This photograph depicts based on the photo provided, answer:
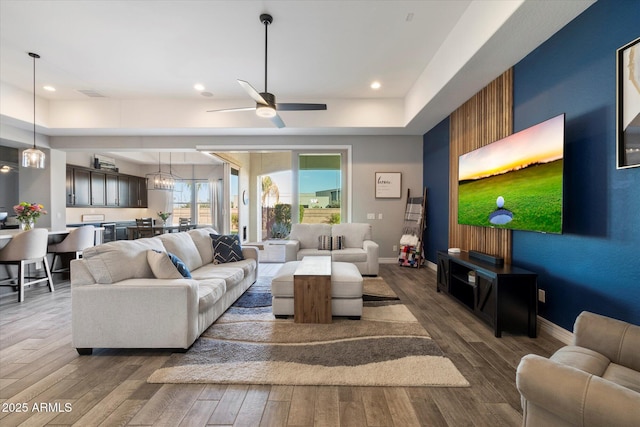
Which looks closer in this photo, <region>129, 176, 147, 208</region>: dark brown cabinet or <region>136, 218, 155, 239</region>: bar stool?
<region>136, 218, 155, 239</region>: bar stool

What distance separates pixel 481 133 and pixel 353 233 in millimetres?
2650

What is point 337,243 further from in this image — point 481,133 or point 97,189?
point 97,189

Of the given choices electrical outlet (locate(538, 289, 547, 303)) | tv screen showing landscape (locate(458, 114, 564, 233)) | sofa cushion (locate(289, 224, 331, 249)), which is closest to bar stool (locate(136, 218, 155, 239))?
sofa cushion (locate(289, 224, 331, 249))

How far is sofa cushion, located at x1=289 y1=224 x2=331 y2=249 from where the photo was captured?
5473 mm

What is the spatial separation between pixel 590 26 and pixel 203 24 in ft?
11.9

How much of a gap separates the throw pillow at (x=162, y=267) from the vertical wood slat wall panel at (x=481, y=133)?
138 inches

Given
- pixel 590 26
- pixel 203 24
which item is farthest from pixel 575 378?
pixel 203 24

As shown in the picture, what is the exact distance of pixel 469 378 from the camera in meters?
2.03

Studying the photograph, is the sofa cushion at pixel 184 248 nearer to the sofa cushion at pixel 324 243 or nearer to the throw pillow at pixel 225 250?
the throw pillow at pixel 225 250

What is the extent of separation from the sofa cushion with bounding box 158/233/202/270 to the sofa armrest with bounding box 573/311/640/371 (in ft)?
11.7

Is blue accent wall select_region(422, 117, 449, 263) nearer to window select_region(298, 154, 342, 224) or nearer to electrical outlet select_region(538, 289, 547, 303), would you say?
window select_region(298, 154, 342, 224)

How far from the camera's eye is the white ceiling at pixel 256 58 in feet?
9.64

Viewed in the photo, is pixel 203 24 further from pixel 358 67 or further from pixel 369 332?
pixel 369 332

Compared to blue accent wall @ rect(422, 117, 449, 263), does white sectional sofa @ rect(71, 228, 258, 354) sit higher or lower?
lower
